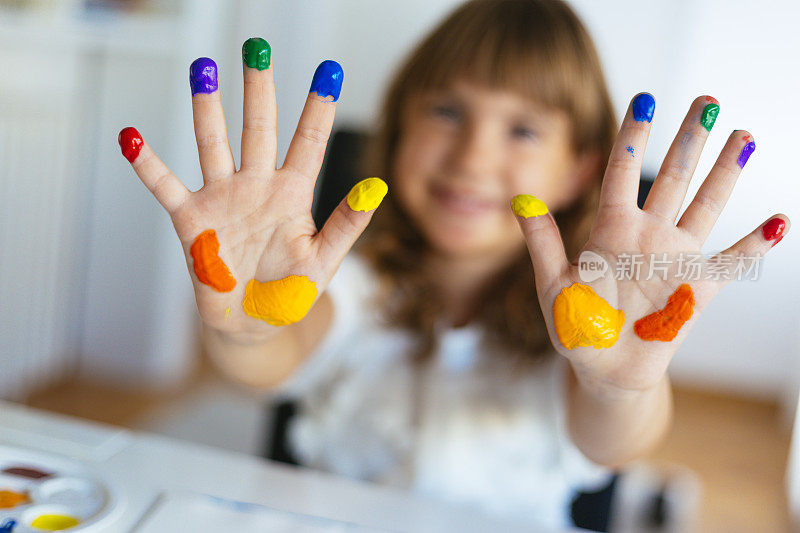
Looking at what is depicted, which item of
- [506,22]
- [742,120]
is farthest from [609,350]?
[506,22]

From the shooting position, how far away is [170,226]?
2127 millimetres

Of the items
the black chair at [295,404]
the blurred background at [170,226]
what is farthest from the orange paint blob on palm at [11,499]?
the blurred background at [170,226]

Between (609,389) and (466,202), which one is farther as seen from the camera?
(466,202)

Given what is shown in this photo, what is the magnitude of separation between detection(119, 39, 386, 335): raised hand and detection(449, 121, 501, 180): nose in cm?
34

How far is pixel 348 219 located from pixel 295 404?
1.85ft

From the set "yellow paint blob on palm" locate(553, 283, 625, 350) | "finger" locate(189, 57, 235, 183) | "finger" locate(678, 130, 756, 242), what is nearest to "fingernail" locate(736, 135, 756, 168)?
"finger" locate(678, 130, 756, 242)

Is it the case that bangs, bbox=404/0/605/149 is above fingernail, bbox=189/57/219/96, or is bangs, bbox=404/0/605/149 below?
above

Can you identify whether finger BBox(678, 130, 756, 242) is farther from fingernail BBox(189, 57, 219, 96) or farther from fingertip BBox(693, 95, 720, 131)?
fingernail BBox(189, 57, 219, 96)

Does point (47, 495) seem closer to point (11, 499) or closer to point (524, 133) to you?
point (11, 499)

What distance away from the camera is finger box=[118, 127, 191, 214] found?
441mm

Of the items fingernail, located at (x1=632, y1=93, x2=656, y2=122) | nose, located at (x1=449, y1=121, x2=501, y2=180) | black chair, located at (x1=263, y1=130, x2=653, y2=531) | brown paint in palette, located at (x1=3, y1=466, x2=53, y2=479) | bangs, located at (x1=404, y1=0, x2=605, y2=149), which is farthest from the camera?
black chair, located at (x1=263, y1=130, x2=653, y2=531)

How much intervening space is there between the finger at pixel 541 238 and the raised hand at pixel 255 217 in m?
0.10

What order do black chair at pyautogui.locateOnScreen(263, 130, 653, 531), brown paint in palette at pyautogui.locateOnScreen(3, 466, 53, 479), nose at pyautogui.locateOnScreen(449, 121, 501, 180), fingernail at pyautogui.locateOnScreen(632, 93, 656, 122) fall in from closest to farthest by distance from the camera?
fingernail at pyautogui.locateOnScreen(632, 93, 656, 122)
brown paint in palette at pyautogui.locateOnScreen(3, 466, 53, 479)
nose at pyautogui.locateOnScreen(449, 121, 501, 180)
black chair at pyautogui.locateOnScreen(263, 130, 653, 531)

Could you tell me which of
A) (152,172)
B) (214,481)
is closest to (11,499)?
(214,481)
